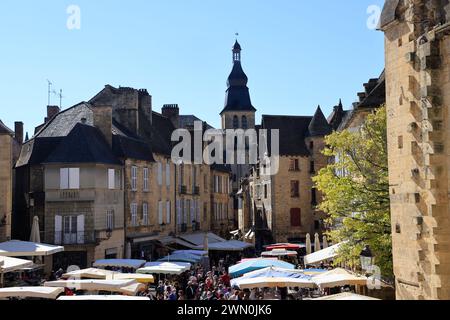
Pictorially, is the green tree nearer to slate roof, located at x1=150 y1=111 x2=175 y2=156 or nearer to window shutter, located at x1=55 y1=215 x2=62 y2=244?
window shutter, located at x1=55 y1=215 x2=62 y2=244

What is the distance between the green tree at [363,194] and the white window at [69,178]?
14.8 metres

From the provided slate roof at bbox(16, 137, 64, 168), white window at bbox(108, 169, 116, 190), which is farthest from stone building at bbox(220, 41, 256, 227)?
slate roof at bbox(16, 137, 64, 168)

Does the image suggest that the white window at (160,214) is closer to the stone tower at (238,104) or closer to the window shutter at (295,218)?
the window shutter at (295,218)

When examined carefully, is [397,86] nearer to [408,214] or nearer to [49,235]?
[408,214]

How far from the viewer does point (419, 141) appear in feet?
47.3

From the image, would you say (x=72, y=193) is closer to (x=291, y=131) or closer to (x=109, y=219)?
(x=109, y=219)

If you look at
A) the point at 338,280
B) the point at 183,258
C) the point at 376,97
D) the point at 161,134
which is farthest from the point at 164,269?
the point at 161,134

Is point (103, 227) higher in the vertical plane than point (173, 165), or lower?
lower

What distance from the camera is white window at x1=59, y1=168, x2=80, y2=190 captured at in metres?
31.3

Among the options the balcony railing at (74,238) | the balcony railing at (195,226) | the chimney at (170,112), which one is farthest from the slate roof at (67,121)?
the balcony railing at (195,226)
